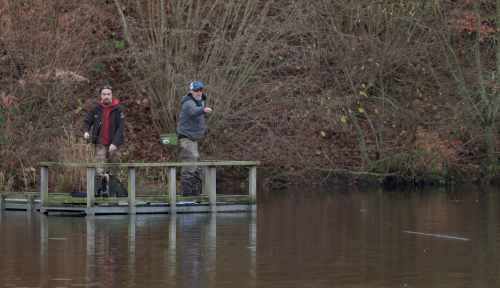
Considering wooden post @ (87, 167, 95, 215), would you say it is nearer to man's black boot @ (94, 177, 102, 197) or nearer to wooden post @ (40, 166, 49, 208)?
man's black boot @ (94, 177, 102, 197)

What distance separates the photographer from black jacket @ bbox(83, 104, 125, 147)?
15.7 meters

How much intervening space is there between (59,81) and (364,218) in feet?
35.4

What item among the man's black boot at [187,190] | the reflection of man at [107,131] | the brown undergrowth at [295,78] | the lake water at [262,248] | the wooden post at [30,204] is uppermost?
the brown undergrowth at [295,78]

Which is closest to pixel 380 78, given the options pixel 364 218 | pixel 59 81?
pixel 59 81

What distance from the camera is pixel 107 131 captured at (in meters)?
15.7

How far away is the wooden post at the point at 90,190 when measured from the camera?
49.3ft

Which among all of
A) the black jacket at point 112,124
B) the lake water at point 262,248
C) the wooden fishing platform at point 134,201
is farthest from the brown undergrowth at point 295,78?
the lake water at point 262,248

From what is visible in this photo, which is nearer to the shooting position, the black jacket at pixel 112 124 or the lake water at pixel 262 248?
the lake water at pixel 262 248

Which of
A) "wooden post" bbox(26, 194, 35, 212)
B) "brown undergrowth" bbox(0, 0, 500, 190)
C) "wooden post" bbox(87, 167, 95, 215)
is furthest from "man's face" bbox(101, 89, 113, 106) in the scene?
"brown undergrowth" bbox(0, 0, 500, 190)

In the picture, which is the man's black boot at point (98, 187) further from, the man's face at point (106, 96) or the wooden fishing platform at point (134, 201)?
the man's face at point (106, 96)

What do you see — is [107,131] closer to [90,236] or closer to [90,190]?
[90,190]

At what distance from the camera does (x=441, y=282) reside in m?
8.45

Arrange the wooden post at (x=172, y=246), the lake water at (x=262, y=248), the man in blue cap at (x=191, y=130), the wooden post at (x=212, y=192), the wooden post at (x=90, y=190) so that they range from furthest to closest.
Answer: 1. the man in blue cap at (x=191, y=130)
2. the wooden post at (x=212, y=192)
3. the wooden post at (x=90, y=190)
4. the wooden post at (x=172, y=246)
5. the lake water at (x=262, y=248)

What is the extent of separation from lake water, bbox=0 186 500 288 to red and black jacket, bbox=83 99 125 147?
55.1 inches
